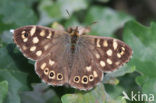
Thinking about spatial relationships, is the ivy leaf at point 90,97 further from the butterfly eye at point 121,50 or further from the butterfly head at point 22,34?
the butterfly head at point 22,34

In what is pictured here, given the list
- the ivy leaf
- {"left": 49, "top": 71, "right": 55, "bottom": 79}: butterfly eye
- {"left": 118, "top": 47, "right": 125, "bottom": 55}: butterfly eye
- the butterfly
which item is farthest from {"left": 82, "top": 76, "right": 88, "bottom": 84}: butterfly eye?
{"left": 118, "top": 47, "right": 125, "bottom": 55}: butterfly eye

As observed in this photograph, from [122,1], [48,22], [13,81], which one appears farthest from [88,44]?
[122,1]

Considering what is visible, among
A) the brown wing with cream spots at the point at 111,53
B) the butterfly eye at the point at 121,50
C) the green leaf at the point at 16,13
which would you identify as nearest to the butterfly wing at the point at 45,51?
the brown wing with cream spots at the point at 111,53

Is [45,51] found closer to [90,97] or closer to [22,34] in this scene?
[22,34]

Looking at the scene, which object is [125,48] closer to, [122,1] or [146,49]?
[146,49]

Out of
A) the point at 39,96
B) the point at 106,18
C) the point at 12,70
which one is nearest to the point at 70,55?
the point at 12,70

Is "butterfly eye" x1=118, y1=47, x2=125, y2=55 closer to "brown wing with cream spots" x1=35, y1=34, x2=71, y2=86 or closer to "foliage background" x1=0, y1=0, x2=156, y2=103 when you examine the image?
"foliage background" x1=0, y1=0, x2=156, y2=103
